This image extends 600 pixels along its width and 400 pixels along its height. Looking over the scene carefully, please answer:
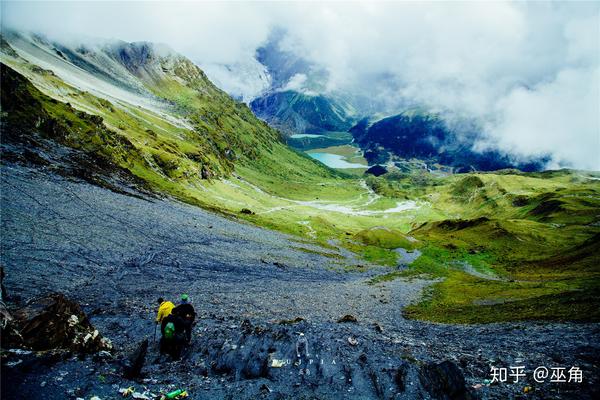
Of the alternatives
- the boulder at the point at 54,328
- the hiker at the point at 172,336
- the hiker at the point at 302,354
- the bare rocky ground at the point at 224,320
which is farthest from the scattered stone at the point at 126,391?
→ the hiker at the point at 302,354

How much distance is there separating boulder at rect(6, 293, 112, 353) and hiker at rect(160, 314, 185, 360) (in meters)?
3.37

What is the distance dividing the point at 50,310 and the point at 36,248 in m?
34.1

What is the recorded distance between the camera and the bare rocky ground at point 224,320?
18562mm

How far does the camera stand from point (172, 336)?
865 inches

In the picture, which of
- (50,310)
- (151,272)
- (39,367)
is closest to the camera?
(39,367)

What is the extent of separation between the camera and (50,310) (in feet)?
62.6

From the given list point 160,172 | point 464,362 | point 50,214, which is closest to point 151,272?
point 50,214

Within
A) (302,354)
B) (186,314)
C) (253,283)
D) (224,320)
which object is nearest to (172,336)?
(186,314)

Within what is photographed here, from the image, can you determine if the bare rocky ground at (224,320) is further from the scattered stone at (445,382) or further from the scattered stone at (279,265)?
the scattered stone at (279,265)

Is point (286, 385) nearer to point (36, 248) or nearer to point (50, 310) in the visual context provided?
point (50, 310)

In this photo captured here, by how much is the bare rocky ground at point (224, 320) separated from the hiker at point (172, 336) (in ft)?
2.20

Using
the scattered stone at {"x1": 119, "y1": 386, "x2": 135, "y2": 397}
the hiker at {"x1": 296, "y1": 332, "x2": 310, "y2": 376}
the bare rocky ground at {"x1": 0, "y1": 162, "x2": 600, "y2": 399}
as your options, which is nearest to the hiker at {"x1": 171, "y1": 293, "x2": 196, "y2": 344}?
the bare rocky ground at {"x1": 0, "y1": 162, "x2": 600, "y2": 399}

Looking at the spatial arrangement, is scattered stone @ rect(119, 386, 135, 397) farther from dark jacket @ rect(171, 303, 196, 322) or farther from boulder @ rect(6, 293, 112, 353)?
dark jacket @ rect(171, 303, 196, 322)

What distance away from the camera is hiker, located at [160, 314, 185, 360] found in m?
21.9
